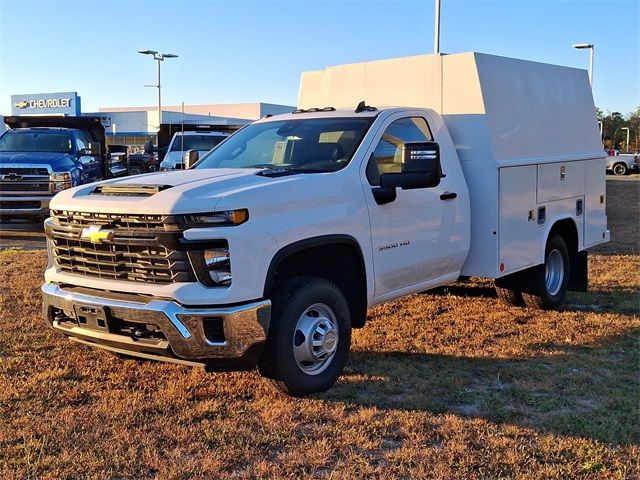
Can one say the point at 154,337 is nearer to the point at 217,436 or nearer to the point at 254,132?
the point at 217,436

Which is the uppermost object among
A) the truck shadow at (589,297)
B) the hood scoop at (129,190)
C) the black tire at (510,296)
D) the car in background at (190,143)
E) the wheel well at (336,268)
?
the car in background at (190,143)

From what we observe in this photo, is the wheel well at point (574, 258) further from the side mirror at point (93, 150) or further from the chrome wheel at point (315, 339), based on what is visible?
the side mirror at point (93, 150)

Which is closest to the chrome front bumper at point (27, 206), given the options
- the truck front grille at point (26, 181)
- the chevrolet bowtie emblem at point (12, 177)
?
the truck front grille at point (26, 181)

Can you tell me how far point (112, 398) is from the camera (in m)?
4.70

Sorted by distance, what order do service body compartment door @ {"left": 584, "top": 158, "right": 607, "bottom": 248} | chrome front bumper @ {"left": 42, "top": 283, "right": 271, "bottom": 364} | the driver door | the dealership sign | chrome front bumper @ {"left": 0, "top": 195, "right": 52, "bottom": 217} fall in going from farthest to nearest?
1. the dealership sign
2. chrome front bumper @ {"left": 0, "top": 195, "right": 52, "bottom": 217}
3. service body compartment door @ {"left": 584, "top": 158, "right": 607, "bottom": 248}
4. the driver door
5. chrome front bumper @ {"left": 42, "top": 283, "right": 271, "bottom": 364}

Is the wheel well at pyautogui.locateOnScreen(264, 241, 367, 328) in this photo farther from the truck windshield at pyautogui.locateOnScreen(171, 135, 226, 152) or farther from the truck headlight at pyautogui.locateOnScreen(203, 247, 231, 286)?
the truck windshield at pyautogui.locateOnScreen(171, 135, 226, 152)

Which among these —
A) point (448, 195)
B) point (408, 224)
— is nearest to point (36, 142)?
point (448, 195)

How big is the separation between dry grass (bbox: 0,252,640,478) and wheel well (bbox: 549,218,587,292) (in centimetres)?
134

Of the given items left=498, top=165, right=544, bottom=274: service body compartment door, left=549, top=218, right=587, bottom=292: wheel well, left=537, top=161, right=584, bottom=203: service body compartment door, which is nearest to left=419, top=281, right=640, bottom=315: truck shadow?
left=549, top=218, right=587, bottom=292: wheel well

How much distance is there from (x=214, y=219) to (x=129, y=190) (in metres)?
0.76

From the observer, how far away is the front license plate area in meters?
4.34

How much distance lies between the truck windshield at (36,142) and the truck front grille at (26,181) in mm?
1157

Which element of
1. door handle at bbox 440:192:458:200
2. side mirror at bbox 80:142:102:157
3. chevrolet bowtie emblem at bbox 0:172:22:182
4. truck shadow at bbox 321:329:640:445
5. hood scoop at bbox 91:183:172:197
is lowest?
truck shadow at bbox 321:329:640:445

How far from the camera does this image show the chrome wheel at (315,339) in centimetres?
465
